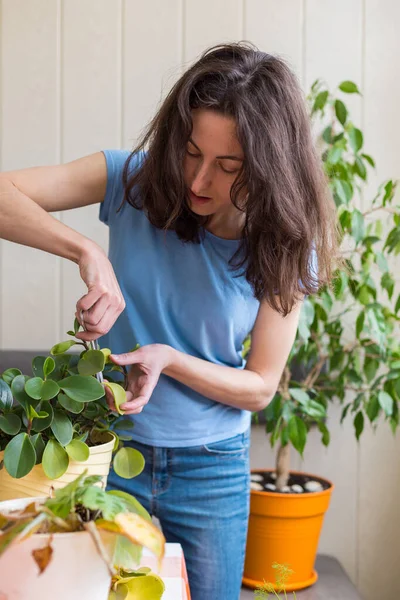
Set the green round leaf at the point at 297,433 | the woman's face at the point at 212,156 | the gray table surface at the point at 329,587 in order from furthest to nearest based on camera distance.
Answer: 1. the gray table surface at the point at 329,587
2. the green round leaf at the point at 297,433
3. the woman's face at the point at 212,156

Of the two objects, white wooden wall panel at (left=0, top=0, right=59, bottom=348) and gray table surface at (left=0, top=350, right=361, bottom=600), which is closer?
gray table surface at (left=0, top=350, right=361, bottom=600)

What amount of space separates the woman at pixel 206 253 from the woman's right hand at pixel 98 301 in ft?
0.20

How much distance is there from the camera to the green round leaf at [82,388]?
797mm

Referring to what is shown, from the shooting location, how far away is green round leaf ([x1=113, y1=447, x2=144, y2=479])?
33.3 inches

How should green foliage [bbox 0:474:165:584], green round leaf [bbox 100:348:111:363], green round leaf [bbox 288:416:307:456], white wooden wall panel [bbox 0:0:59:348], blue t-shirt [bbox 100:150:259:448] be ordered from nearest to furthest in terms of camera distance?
green foliage [bbox 0:474:165:584], green round leaf [bbox 100:348:111:363], blue t-shirt [bbox 100:150:259:448], green round leaf [bbox 288:416:307:456], white wooden wall panel [bbox 0:0:59:348]

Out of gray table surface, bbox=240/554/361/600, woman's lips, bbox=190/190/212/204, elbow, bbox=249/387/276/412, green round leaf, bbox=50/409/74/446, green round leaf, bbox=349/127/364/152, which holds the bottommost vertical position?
gray table surface, bbox=240/554/361/600

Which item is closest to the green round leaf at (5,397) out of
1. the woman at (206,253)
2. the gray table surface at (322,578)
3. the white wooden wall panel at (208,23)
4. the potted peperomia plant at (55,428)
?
the potted peperomia plant at (55,428)

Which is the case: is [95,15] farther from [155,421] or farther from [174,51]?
[155,421]

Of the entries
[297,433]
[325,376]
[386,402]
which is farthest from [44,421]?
[325,376]

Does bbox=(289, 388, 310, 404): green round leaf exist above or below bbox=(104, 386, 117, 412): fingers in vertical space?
below

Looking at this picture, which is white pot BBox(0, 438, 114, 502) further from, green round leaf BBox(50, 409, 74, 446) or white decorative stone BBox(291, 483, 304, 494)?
white decorative stone BBox(291, 483, 304, 494)

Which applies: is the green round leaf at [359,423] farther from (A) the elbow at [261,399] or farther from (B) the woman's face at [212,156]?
(B) the woman's face at [212,156]

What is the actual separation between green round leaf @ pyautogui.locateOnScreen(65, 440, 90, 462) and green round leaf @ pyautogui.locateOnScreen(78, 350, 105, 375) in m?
0.10

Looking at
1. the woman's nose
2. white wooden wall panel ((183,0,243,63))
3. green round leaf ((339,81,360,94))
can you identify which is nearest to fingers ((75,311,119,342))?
the woman's nose
